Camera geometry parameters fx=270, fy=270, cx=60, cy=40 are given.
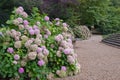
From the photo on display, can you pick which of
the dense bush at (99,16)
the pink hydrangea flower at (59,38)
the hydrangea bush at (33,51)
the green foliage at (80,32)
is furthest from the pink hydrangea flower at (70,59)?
the dense bush at (99,16)

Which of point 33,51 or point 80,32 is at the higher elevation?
point 33,51

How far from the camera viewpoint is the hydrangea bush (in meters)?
5.25

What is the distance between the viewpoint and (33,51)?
5.37 meters

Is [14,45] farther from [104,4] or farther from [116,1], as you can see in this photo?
[116,1]

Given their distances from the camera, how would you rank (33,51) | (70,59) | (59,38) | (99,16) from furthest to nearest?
(99,16) < (59,38) < (70,59) < (33,51)

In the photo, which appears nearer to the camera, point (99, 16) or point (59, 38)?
point (59, 38)

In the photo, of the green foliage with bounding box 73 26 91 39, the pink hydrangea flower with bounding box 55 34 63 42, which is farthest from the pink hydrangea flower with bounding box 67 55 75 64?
the green foliage with bounding box 73 26 91 39

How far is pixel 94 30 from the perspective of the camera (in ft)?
78.1

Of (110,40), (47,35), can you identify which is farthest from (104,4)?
(47,35)

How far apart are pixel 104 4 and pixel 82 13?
2.08m

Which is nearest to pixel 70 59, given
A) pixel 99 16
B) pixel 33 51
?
pixel 33 51

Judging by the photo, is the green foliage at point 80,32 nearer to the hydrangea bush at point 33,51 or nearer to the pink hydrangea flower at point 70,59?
the hydrangea bush at point 33,51

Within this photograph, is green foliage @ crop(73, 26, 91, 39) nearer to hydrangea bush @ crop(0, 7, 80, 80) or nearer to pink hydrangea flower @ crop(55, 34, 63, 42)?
hydrangea bush @ crop(0, 7, 80, 80)

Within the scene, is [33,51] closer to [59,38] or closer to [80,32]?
[59,38]
